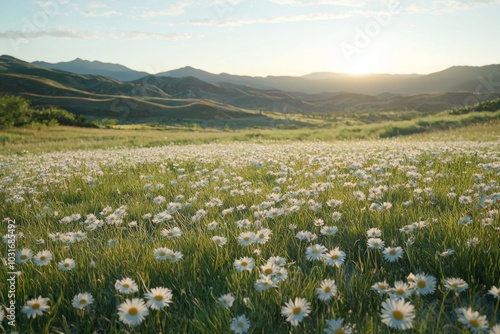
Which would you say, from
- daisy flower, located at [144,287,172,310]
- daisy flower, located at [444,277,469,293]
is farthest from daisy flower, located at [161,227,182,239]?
daisy flower, located at [444,277,469,293]

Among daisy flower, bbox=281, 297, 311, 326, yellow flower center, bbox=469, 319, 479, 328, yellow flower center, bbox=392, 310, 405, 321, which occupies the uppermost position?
yellow flower center, bbox=392, 310, 405, 321

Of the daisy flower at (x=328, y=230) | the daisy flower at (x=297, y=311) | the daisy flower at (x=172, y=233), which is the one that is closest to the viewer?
the daisy flower at (x=297, y=311)

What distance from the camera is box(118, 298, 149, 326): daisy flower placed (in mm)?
1776

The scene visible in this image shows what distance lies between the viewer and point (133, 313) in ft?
6.04

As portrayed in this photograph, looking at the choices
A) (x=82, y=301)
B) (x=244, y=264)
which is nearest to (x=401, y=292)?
(x=244, y=264)

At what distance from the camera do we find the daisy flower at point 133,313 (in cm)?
178

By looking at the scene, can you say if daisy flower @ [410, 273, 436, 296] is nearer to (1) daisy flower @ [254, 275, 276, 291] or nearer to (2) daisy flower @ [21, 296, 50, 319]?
(1) daisy flower @ [254, 275, 276, 291]

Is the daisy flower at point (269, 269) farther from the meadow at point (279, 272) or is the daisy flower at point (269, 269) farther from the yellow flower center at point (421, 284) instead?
the yellow flower center at point (421, 284)

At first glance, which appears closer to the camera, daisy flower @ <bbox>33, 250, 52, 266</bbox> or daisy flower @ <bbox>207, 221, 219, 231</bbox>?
daisy flower @ <bbox>33, 250, 52, 266</bbox>

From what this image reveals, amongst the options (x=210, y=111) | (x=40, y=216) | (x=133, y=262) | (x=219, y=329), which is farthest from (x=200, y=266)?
(x=210, y=111)

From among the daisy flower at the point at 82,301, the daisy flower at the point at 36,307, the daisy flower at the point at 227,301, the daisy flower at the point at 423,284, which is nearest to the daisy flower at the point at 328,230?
the daisy flower at the point at 423,284

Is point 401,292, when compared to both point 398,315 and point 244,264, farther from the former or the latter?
point 244,264

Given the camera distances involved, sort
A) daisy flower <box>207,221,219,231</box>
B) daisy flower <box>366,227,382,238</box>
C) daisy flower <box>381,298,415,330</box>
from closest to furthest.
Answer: daisy flower <box>381,298,415,330</box>, daisy flower <box>366,227,382,238</box>, daisy flower <box>207,221,219,231</box>

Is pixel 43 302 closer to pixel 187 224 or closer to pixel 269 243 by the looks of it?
pixel 269 243
